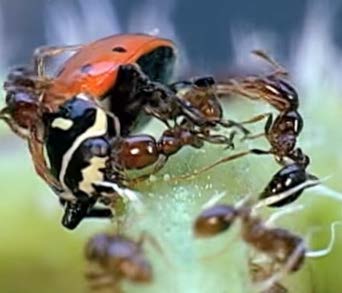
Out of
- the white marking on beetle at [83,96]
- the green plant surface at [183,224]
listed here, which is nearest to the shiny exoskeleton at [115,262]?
the green plant surface at [183,224]

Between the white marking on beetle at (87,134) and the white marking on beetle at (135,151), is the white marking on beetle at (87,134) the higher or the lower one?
the higher one

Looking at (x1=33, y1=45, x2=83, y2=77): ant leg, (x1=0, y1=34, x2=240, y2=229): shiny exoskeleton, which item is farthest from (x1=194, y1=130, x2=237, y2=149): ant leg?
(x1=33, y1=45, x2=83, y2=77): ant leg

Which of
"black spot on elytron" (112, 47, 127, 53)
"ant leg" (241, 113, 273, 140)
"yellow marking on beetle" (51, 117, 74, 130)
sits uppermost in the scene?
"black spot on elytron" (112, 47, 127, 53)

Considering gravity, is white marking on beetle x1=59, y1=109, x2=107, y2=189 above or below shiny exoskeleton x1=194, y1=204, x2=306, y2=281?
above

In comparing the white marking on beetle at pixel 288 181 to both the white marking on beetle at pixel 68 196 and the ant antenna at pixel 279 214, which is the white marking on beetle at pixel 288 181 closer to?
the ant antenna at pixel 279 214

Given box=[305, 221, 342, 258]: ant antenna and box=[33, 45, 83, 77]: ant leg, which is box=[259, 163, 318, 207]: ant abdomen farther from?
box=[33, 45, 83, 77]: ant leg

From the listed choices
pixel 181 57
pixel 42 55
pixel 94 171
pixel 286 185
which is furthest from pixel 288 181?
pixel 181 57
